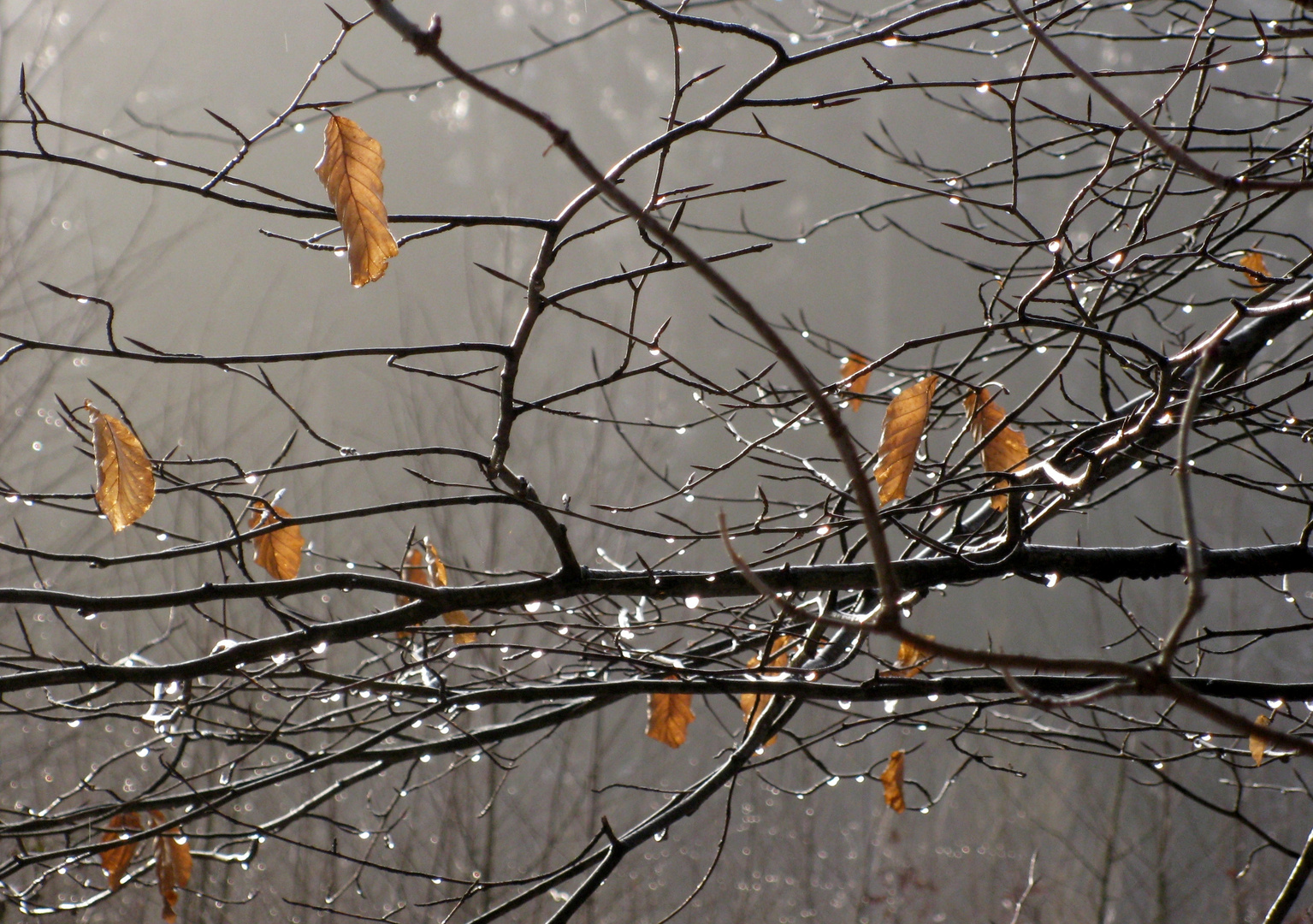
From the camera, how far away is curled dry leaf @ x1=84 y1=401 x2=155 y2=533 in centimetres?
117

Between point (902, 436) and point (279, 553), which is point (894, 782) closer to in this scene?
point (902, 436)

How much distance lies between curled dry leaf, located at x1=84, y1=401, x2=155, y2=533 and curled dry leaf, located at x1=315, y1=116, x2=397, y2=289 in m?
0.39

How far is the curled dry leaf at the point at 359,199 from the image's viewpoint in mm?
1037

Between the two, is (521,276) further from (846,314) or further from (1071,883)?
(846,314)

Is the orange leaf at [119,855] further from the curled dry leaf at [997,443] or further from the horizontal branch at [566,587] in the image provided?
the curled dry leaf at [997,443]

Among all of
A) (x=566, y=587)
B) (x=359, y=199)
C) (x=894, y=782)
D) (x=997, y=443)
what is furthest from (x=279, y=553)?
(x=894, y=782)

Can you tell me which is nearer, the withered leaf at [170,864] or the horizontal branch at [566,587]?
the horizontal branch at [566,587]

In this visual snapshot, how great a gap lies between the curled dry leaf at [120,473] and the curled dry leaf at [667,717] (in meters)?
0.95

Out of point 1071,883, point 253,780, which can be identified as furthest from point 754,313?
point 1071,883

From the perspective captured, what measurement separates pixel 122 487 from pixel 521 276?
6.69 meters

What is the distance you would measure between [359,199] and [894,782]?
1606mm

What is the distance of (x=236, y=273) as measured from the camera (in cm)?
1132

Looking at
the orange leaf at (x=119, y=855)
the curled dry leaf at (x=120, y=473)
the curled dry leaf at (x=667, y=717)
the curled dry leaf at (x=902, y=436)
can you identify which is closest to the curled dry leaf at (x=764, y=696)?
the curled dry leaf at (x=667, y=717)

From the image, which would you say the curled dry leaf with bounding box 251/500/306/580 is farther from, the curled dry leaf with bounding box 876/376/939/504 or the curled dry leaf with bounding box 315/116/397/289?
the curled dry leaf with bounding box 876/376/939/504
